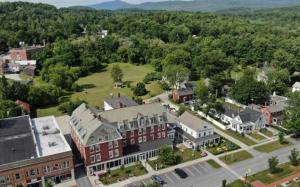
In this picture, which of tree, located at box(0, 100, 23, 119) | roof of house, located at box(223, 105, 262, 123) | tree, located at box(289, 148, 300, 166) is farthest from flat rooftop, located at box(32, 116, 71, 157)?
tree, located at box(289, 148, 300, 166)

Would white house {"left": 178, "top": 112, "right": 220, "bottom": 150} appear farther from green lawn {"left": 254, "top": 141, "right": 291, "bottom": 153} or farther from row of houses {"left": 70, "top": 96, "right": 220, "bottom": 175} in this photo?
green lawn {"left": 254, "top": 141, "right": 291, "bottom": 153}

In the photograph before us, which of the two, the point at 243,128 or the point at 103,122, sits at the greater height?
the point at 103,122

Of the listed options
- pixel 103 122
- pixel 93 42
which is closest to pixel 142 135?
pixel 103 122

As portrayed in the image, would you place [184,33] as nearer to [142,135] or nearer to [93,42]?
[93,42]

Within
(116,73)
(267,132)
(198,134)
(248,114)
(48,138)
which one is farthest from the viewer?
(116,73)

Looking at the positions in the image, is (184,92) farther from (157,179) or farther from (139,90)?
(157,179)

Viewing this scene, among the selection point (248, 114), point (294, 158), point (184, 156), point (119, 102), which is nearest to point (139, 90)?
point (119, 102)
